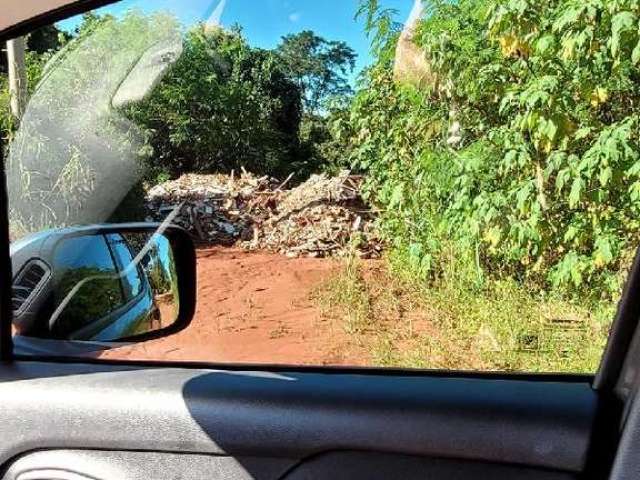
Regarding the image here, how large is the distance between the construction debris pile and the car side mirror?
60 mm

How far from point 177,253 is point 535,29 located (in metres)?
1.08

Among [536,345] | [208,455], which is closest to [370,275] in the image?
[536,345]

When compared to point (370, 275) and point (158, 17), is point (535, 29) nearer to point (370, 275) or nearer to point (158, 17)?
point (370, 275)

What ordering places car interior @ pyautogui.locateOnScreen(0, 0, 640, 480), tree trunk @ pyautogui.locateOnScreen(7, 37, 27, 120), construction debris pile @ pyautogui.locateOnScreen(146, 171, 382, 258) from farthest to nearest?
construction debris pile @ pyautogui.locateOnScreen(146, 171, 382, 258) → tree trunk @ pyautogui.locateOnScreen(7, 37, 27, 120) → car interior @ pyautogui.locateOnScreen(0, 0, 640, 480)

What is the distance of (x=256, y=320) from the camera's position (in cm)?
202

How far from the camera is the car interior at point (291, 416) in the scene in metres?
1.49

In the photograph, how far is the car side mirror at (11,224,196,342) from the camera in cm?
183

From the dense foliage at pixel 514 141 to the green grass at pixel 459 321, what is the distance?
2.4 inches

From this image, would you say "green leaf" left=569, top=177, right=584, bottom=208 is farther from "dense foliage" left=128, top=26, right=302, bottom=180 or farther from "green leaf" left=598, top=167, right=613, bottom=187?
"dense foliage" left=128, top=26, right=302, bottom=180

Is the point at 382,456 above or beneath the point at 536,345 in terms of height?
beneath

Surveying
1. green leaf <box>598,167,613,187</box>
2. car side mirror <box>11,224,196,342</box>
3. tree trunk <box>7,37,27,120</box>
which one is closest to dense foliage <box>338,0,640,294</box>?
green leaf <box>598,167,613,187</box>

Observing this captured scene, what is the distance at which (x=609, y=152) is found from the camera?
191 centimetres

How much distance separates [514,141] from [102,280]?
1122 mm

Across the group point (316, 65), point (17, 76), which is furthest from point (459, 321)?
point (17, 76)
